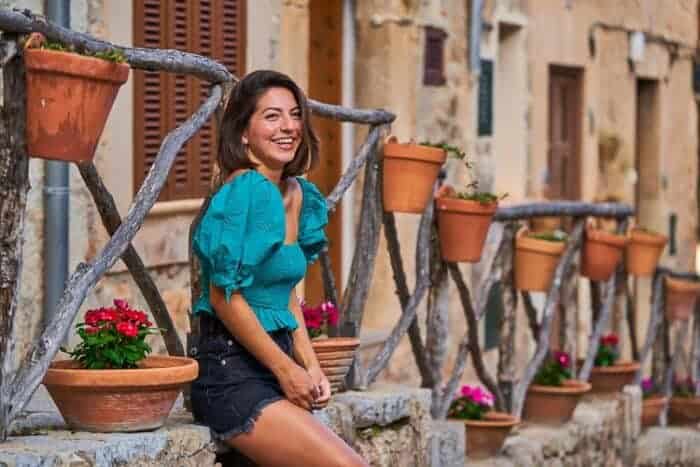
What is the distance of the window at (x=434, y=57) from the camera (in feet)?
38.0

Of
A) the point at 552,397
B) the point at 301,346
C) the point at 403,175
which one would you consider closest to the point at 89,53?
the point at 301,346

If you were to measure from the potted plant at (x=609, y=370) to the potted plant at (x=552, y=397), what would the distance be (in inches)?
32.4

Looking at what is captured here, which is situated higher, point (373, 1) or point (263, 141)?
point (373, 1)

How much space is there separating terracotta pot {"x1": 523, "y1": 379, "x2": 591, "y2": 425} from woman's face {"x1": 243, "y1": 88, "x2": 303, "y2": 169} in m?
4.65

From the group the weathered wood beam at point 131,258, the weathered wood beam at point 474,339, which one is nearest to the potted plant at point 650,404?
the weathered wood beam at point 474,339

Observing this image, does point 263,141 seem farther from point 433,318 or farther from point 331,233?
point 331,233

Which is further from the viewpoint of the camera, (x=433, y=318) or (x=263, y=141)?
(x=433, y=318)

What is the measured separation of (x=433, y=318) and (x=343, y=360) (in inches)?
74.3

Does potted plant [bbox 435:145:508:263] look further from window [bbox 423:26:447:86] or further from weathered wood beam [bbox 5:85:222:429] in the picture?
window [bbox 423:26:447:86]

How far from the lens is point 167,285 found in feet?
28.8

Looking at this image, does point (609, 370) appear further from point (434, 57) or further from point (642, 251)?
point (434, 57)

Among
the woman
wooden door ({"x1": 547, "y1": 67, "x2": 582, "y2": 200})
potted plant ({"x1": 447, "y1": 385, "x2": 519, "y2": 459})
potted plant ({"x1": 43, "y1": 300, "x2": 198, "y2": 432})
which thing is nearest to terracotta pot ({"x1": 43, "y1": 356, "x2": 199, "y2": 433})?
potted plant ({"x1": 43, "y1": 300, "x2": 198, "y2": 432})

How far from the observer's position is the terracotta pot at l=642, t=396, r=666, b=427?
11.7 metres

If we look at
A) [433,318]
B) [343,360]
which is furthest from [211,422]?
[433,318]
